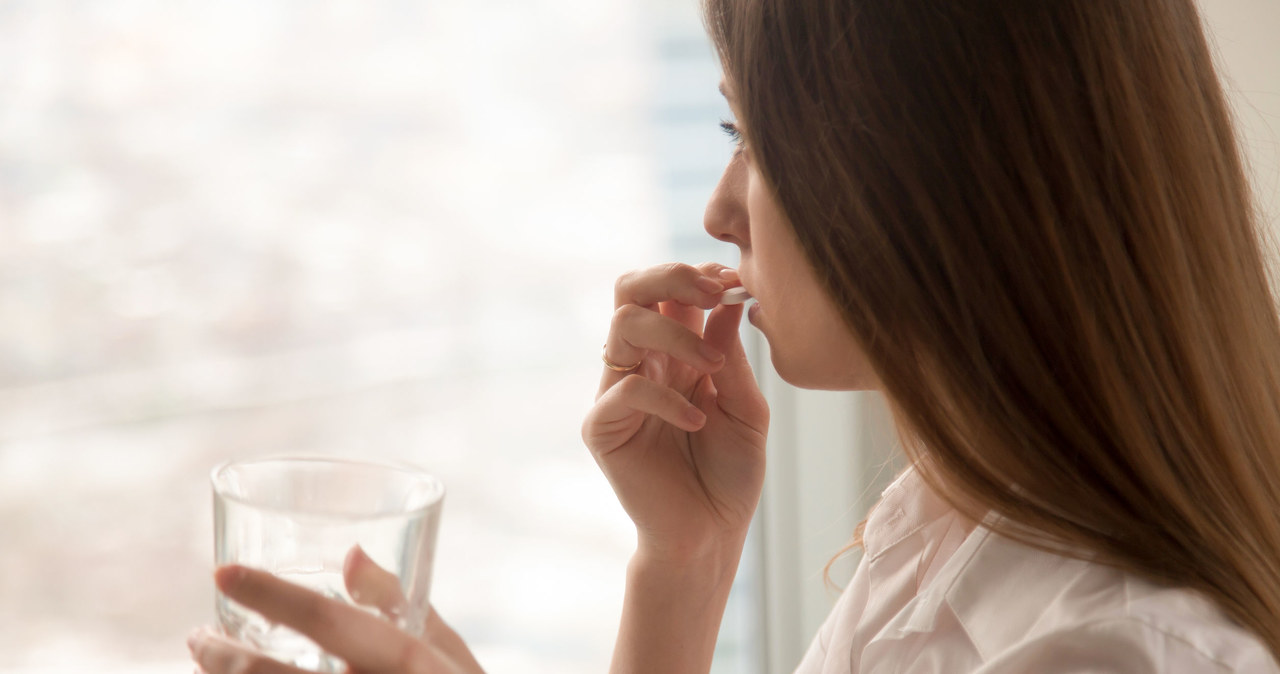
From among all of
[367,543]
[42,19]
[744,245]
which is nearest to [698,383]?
[744,245]

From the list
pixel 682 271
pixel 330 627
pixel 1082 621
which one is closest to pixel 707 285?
pixel 682 271

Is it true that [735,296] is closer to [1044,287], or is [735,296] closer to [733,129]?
[733,129]

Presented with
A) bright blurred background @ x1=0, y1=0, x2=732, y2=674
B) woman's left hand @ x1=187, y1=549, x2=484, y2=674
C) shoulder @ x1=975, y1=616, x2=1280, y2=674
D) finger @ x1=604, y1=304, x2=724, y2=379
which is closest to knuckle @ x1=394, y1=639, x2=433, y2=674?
woman's left hand @ x1=187, y1=549, x2=484, y2=674

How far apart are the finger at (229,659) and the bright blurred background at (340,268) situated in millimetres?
886

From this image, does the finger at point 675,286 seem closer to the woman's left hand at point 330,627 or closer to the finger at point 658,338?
the finger at point 658,338

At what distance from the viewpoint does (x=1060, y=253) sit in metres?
0.65

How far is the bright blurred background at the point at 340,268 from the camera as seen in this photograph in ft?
3.87

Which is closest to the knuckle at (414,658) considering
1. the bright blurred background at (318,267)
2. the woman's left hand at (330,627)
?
the woman's left hand at (330,627)

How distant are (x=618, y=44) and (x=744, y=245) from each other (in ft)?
2.15

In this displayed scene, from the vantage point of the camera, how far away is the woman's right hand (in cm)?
90

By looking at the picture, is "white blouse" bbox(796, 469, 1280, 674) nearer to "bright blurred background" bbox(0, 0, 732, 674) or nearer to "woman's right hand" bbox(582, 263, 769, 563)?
"woman's right hand" bbox(582, 263, 769, 563)

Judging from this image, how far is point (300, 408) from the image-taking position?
4.30 ft

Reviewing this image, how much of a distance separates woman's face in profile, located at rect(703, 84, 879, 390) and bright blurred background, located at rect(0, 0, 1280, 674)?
587 mm

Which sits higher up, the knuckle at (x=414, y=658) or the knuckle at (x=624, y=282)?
the knuckle at (x=624, y=282)
